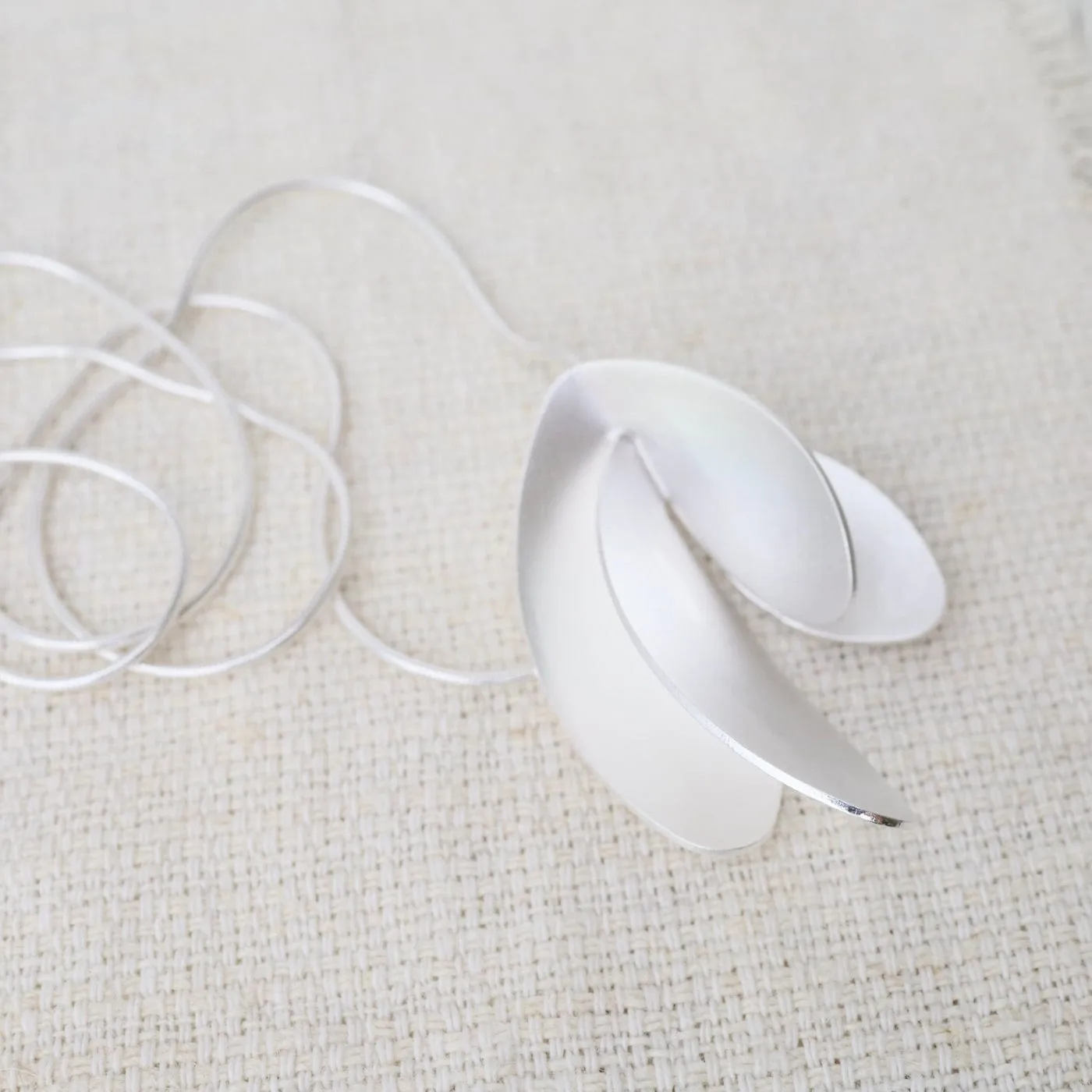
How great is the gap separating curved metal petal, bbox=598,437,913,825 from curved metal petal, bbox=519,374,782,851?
0.4 inches

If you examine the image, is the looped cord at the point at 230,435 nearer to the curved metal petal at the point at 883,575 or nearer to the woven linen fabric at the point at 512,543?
the woven linen fabric at the point at 512,543

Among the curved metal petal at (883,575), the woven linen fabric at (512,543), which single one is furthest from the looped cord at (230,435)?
the curved metal petal at (883,575)

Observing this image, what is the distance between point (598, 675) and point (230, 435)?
0.72 feet

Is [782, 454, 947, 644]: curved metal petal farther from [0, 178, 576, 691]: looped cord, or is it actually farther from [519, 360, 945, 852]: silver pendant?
[0, 178, 576, 691]: looped cord

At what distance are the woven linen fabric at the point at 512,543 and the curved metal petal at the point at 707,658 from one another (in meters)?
0.05

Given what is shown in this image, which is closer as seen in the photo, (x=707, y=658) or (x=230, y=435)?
(x=707, y=658)

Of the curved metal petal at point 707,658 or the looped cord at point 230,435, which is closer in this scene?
the curved metal petal at point 707,658

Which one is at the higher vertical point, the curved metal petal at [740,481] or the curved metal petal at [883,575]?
the curved metal petal at [740,481]

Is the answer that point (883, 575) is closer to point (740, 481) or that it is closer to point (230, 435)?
point (740, 481)

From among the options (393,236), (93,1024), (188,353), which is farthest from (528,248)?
(93,1024)

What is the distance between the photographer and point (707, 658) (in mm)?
416

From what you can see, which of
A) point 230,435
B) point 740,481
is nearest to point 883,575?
point 740,481

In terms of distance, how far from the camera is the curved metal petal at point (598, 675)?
42 centimetres

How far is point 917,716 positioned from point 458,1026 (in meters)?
0.22
